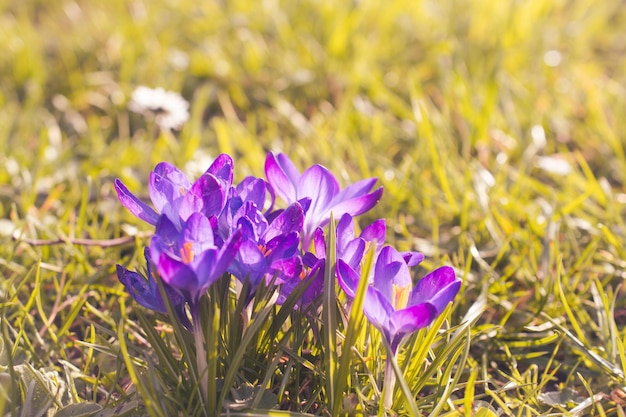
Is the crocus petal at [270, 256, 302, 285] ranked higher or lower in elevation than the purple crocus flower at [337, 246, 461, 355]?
higher

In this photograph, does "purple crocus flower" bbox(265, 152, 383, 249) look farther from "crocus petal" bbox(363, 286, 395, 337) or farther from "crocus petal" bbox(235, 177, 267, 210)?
"crocus petal" bbox(363, 286, 395, 337)

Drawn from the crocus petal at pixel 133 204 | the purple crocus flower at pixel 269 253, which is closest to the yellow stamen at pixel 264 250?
the purple crocus flower at pixel 269 253

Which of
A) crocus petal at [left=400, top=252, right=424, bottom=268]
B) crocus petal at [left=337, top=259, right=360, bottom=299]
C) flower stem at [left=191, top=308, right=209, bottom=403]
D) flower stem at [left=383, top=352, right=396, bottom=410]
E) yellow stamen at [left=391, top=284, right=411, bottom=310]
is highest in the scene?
crocus petal at [left=337, top=259, right=360, bottom=299]

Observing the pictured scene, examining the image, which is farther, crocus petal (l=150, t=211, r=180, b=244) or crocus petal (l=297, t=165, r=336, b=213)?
crocus petal (l=297, t=165, r=336, b=213)

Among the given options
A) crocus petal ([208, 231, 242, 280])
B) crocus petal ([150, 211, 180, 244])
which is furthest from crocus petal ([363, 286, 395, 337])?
crocus petal ([150, 211, 180, 244])

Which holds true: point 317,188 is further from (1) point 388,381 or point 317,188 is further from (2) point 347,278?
(1) point 388,381

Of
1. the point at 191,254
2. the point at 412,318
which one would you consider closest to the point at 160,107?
the point at 191,254

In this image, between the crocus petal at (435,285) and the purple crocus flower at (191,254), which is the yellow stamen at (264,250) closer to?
the purple crocus flower at (191,254)
